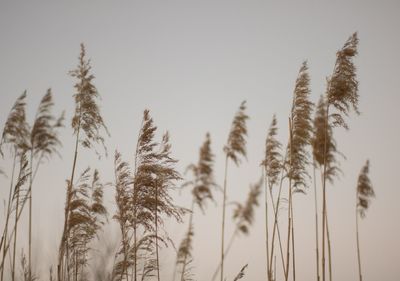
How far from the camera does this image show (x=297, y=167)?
7168mm

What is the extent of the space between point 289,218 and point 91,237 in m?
4.48

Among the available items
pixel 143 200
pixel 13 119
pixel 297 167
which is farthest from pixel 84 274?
pixel 297 167

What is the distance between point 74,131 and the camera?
6422 millimetres

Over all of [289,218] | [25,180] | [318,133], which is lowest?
[289,218]

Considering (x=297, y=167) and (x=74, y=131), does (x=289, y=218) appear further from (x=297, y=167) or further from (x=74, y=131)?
(x=74, y=131)

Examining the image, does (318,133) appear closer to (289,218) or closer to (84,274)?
(289,218)

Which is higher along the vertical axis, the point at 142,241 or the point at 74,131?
the point at 74,131

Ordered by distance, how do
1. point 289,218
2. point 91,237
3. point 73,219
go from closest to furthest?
point 73,219, point 289,218, point 91,237

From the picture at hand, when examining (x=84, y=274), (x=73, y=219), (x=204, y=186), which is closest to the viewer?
(x=204, y=186)

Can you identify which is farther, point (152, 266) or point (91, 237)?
point (91, 237)

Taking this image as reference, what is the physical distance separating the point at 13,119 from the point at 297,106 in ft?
16.9

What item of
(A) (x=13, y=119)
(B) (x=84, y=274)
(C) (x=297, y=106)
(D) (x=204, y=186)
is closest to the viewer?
(D) (x=204, y=186)

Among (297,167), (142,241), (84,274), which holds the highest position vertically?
(297,167)

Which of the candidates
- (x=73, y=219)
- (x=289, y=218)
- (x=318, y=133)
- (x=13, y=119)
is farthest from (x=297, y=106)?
(x=13, y=119)
